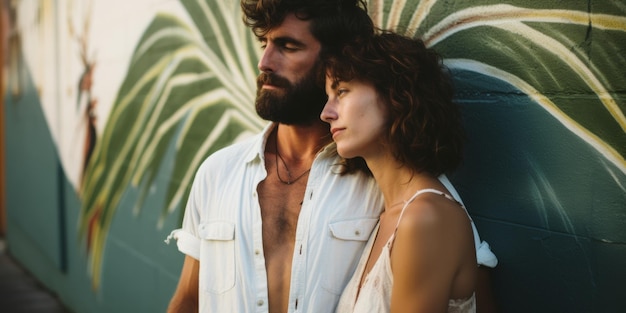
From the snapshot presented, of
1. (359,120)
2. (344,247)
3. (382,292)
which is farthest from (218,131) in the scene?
(382,292)

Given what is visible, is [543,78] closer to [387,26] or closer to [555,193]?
[555,193]

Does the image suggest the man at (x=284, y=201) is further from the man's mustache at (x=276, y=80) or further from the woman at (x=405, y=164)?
the woman at (x=405, y=164)

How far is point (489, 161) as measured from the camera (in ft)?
7.17

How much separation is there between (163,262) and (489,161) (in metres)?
2.70

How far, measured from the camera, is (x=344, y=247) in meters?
2.25

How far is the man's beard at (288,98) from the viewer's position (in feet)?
7.95

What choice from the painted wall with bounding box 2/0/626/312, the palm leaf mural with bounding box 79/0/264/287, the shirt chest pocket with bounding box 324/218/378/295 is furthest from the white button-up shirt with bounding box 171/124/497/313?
the palm leaf mural with bounding box 79/0/264/287

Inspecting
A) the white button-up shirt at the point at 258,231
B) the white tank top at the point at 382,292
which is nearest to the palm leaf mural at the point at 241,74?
the white tank top at the point at 382,292

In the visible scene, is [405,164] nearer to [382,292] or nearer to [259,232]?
[382,292]

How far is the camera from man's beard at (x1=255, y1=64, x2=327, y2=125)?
7.95ft

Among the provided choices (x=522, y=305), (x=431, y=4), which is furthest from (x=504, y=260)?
(x=431, y=4)

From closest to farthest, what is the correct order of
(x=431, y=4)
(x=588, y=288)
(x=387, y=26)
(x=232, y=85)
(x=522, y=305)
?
(x=588, y=288), (x=522, y=305), (x=431, y=4), (x=387, y=26), (x=232, y=85)

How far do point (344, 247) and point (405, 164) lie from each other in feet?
1.29

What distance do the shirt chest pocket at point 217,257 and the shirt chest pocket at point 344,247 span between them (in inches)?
14.3
